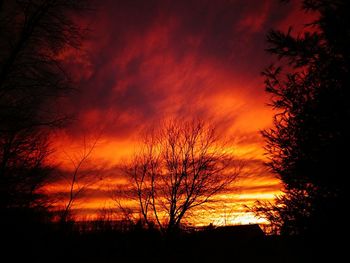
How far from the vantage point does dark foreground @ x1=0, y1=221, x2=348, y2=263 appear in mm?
11973

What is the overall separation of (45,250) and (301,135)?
1561cm

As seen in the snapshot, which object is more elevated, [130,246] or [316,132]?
[316,132]

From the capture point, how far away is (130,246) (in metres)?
22.1

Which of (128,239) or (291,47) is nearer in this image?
(291,47)

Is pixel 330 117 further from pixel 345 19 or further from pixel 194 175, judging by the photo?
pixel 194 175

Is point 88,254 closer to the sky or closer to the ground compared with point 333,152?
closer to the ground

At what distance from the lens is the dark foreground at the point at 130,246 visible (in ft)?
39.3

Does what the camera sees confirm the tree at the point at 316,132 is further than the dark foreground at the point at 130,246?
No

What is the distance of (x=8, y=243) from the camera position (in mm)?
10648

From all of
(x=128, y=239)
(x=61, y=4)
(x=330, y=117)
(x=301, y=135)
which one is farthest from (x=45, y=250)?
(x=330, y=117)

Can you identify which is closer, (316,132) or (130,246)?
(316,132)

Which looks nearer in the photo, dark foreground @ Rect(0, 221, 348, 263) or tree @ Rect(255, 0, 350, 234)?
tree @ Rect(255, 0, 350, 234)

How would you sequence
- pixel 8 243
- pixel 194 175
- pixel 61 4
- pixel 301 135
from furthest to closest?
pixel 194 175
pixel 8 243
pixel 301 135
pixel 61 4

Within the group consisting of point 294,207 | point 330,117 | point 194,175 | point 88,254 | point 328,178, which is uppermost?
point 194,175
